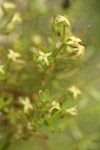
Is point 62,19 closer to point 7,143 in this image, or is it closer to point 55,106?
point 55,106

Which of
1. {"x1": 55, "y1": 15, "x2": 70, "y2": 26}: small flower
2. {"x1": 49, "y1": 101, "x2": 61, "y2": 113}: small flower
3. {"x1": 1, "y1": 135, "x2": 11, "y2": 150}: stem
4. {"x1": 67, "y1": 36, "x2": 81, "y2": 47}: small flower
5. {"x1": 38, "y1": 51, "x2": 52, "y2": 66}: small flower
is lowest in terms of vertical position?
{"x1": 49, "y1": 101, "x2": 61, "y2": 113}: small flower

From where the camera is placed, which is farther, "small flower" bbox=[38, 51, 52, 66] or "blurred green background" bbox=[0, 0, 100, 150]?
"blurred green background" bbox=[0, 0, 100, 150]

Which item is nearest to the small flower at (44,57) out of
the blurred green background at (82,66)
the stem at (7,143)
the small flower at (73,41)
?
the small flower at (73,41)

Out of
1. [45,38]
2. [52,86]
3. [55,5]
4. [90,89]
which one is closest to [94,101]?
[90,89]

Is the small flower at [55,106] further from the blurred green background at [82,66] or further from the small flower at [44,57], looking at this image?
the blurred green background at [82,66]

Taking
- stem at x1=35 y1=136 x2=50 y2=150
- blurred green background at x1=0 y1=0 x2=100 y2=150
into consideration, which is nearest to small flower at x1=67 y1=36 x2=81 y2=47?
blurred green background at x1=0 y1=0 x2=100 y2=150

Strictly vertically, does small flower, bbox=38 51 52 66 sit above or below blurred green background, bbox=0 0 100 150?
below

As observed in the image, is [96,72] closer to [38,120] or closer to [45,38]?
[45,38]

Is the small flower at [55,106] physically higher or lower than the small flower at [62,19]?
lower

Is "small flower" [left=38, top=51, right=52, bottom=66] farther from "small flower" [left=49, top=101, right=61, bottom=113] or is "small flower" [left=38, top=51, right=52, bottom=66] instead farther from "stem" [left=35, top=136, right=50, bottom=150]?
"stem" [left=35, top=136, right=50, bottom=150]
